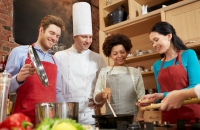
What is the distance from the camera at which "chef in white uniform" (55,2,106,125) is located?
1.66 meters

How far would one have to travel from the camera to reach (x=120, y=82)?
1637 millimetres

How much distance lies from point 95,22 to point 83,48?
2.02 meters

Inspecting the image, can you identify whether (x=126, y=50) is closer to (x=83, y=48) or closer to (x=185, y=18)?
(x=83, y=48)

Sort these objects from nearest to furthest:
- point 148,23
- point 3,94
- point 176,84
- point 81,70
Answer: point 3,94 → point 176,84 → point 81,70 → point 148,23

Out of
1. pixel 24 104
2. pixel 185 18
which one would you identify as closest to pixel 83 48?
pixel 24 104

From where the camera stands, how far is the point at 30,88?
136cm

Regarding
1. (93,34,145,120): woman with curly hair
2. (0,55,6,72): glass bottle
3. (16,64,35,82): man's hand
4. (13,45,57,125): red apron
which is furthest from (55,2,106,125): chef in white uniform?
(0,55,6,72): glass bottle

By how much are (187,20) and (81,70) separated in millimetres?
1208

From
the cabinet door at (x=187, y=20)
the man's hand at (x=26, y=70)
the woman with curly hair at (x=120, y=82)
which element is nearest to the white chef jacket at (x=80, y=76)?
the woman with curly hair at (x=120, y=82)

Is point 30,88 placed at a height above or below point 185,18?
below

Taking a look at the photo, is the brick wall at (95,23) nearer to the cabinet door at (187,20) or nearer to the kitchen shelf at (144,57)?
the kitchen shelf at (144,57)

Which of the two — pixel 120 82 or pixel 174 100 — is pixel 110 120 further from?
pixel 120 82

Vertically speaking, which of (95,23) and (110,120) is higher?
(95,23)

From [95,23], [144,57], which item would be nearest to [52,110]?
[144,57]
